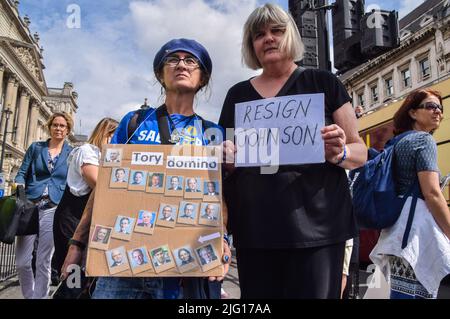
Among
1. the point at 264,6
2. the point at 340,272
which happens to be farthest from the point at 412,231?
the point at 264,6

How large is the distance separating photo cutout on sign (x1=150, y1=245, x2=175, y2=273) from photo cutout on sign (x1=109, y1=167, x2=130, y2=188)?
0.90ft

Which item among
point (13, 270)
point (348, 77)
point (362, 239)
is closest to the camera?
point (13, 270)

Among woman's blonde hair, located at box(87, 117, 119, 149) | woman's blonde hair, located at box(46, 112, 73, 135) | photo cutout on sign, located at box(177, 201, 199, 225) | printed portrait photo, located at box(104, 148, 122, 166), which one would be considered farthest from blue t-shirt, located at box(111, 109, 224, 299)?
woman's blonde hair, located at box(46, 112, 73, 135)

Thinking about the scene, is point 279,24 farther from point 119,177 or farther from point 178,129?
point 119,177

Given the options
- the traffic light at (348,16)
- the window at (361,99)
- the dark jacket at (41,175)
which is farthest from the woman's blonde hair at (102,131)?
the window at (361,99)

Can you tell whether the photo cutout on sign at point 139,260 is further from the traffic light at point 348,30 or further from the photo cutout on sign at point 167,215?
the traffic light at point 348,30

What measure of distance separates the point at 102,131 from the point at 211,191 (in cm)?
222

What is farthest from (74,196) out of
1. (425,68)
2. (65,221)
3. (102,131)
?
(425,68)

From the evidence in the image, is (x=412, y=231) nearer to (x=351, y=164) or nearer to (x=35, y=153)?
(x=351, y=164)

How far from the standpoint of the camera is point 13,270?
20.8 ft

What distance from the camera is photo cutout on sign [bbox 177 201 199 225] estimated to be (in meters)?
1.43

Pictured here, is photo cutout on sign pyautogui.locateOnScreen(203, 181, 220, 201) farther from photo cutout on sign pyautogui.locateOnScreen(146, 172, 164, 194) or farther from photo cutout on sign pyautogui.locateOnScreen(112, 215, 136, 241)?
photo cutout on sign pyautogui.locateOnScreen(112, 215, 136, 241)

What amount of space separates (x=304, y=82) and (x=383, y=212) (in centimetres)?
107

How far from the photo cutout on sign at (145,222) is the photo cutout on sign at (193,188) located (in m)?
0.15
